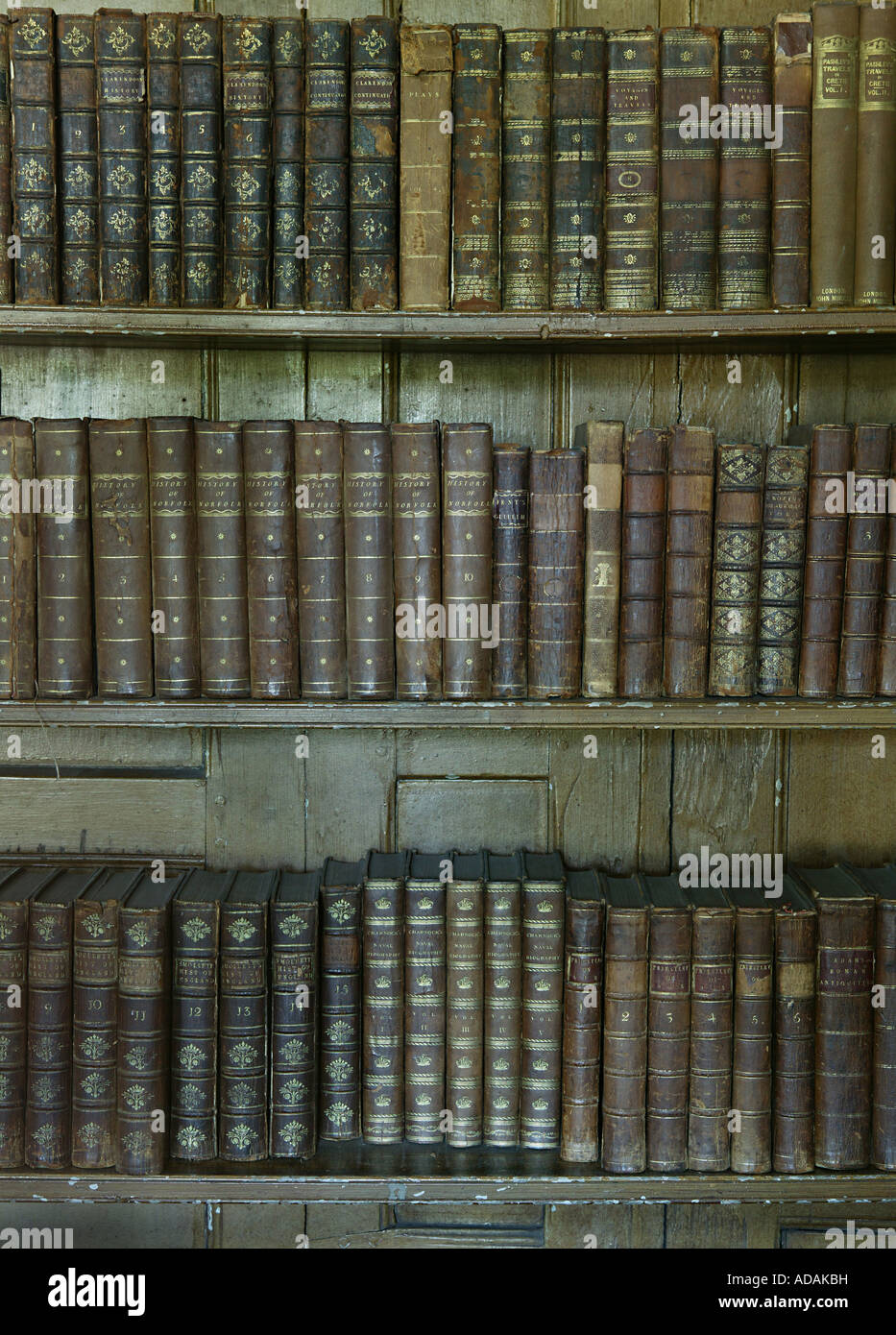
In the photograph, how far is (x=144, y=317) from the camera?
1.27 meters

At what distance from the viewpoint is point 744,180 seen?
1294 millimetres

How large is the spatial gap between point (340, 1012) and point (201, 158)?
1.14 m

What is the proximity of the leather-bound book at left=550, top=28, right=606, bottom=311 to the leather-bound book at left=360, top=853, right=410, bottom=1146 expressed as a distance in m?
0.82

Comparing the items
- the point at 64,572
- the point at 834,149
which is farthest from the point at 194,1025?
the point at 834,149

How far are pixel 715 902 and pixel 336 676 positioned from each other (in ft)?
1.98

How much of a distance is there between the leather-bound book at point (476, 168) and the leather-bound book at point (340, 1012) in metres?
0.81

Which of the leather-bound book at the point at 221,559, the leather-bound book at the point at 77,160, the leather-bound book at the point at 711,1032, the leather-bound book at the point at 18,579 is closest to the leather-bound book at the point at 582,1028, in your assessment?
the leather-bound book at the point at 711,1032

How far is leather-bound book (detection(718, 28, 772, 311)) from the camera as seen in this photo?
4.20ft

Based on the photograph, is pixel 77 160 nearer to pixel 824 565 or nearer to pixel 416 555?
pixel 416 555

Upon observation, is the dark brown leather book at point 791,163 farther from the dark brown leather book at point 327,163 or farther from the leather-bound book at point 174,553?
the leather-bound book at point 174,553

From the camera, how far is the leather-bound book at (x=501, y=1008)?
1398mm

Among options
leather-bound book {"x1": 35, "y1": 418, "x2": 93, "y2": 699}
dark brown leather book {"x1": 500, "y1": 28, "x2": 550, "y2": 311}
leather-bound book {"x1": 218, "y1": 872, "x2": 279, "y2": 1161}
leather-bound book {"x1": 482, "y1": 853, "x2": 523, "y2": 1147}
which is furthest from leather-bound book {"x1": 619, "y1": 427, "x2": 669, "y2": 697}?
leather-bound book {"x1": 35, "y1": 418, "x2": 93, "y2": 699}
